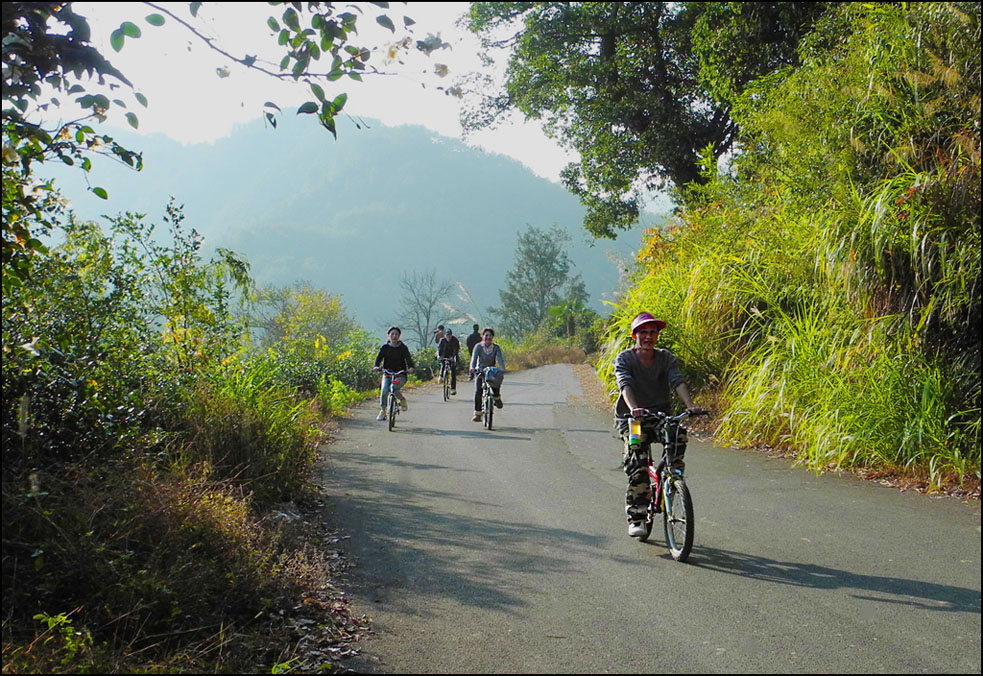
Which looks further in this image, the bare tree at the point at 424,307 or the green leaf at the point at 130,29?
the bare tree at the point at 424,307

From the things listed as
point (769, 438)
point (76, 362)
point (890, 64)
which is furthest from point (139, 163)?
point (890, 64)

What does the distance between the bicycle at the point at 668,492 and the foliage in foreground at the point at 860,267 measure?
132 inches

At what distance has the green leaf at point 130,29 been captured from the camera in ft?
14.2

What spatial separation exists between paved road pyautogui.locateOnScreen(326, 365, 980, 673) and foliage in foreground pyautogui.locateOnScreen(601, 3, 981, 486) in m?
0.94

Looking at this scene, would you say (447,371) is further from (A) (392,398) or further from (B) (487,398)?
(A) (392,398)

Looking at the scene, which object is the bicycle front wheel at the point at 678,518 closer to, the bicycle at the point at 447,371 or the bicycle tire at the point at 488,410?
the bicycle tire at the point at 488,410

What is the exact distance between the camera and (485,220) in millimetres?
194875

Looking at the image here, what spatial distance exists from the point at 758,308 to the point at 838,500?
5.99 metres

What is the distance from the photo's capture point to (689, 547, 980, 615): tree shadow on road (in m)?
5.29

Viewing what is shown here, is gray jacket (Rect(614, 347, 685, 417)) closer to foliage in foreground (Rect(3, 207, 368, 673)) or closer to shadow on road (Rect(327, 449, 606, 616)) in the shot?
shadow on road (Rect(327, 449, 606, 616))

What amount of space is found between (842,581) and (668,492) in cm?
143

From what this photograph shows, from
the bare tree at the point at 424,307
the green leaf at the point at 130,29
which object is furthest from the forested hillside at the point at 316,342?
the bare tree at the point at 424,307

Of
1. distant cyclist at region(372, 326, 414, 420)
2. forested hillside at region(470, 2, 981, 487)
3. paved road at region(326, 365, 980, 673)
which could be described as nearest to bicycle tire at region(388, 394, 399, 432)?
distant cyclist at region(372, 326, 414, 420)

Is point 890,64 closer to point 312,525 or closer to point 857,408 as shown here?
point 857,408
